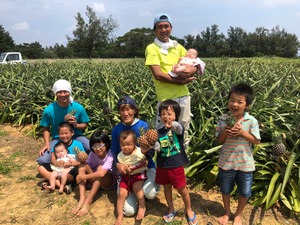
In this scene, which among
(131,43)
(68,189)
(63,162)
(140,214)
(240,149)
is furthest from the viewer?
(131,43)

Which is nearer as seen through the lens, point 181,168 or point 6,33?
point 181,168

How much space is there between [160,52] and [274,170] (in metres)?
1.89

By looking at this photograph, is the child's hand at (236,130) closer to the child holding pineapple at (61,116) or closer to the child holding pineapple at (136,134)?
the child holding pineapple at (136,134)

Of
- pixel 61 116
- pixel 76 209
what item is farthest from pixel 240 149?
pixel 61 116

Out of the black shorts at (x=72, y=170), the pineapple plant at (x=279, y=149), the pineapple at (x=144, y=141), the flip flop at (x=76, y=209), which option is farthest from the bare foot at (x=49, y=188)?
the pineapple plant at (x=279, y=149)

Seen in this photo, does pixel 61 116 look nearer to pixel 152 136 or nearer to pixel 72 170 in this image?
pixel 72 170

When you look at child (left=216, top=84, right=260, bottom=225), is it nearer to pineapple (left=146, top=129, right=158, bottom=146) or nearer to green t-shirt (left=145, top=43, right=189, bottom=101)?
pineapple (left=146, top=129, right=158, bottom=146)

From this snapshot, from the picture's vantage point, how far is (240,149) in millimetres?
2447

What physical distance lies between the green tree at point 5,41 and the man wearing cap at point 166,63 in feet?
201

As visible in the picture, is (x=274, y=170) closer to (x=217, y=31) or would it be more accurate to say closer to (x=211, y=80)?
(x=211, y=80)

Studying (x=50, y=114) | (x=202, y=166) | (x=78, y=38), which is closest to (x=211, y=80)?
(x=202, y=166)

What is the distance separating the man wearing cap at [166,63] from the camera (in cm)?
294

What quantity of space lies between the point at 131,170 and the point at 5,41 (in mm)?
64896

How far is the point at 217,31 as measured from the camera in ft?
254
